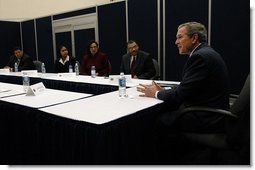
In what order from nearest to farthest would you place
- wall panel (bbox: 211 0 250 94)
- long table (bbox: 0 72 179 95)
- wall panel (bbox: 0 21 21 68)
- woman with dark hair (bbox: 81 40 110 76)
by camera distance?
1. long table (bbox: 0 72 179 95)
2. wall panel (bbox: 211 0 250 94)
3. woman with dark hair (bbox: 81 40 110 76)
4. wall panel (bbox: 0 21 21 68)

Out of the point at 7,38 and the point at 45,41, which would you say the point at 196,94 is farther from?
the point at 7,38

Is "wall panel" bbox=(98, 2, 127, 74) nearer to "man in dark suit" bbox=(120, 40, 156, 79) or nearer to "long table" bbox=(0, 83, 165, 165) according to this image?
"man in dark suit" bbox=(120, 40, 156, 79)

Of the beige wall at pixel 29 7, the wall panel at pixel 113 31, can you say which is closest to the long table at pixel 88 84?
the wall panel at pixel 113 31

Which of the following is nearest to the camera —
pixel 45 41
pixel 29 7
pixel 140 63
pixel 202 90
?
pixel 202 90

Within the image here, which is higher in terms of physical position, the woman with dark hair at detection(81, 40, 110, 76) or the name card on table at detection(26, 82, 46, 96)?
the woman with dark hair at detection(81, 40, 110, 76)

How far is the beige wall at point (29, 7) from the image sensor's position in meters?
6.74

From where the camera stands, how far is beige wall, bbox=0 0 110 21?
6.74 meters

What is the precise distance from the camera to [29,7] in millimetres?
7082

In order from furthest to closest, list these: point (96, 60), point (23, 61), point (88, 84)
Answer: point (23, 61)
point (96, 60)
point (88, 84)

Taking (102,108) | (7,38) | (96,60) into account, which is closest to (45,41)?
(7,38)

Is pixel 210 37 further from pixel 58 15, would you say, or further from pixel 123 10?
pixel 58 15

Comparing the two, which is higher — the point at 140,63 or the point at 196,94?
the point at 140,63

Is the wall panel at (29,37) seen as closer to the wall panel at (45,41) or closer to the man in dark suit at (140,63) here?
the wall panel at (45,41)

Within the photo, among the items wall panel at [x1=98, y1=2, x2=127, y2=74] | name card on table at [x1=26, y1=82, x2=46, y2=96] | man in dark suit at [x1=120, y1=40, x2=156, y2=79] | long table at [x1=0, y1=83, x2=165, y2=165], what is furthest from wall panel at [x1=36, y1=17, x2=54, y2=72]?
long table at [x1=0, y1=83, x2=165, y2=165]
